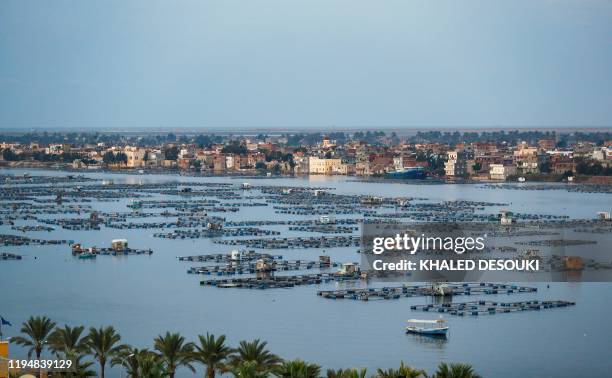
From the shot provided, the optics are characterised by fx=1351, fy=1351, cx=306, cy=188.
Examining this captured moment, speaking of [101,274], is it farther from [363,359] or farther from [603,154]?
[603,154]

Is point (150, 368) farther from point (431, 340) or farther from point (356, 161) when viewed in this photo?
point (356, 161)

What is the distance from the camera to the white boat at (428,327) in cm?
1548

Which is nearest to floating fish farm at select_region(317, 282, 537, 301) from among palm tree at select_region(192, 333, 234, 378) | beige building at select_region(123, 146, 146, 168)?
palm tree at select_region(192, 333, 234, 378)

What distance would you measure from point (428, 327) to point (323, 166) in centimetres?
4377

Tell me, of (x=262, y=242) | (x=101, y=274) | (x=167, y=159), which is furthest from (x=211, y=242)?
(x=167, y=159)

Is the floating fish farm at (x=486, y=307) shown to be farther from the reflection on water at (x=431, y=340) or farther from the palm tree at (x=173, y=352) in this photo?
the palm tree at (x=173, y=352)

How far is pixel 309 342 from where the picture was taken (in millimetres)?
15125

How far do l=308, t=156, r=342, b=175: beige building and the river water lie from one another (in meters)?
35.1

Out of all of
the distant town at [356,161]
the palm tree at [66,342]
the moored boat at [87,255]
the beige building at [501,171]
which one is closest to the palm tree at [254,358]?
the palm tree at [66,342]

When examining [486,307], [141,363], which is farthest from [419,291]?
[141,363]

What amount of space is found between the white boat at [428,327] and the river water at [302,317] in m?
0.14

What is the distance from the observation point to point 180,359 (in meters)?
Result: 11.0

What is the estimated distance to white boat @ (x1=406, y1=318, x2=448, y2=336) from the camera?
1548 centimetres

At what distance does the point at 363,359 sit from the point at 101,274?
323 inches
